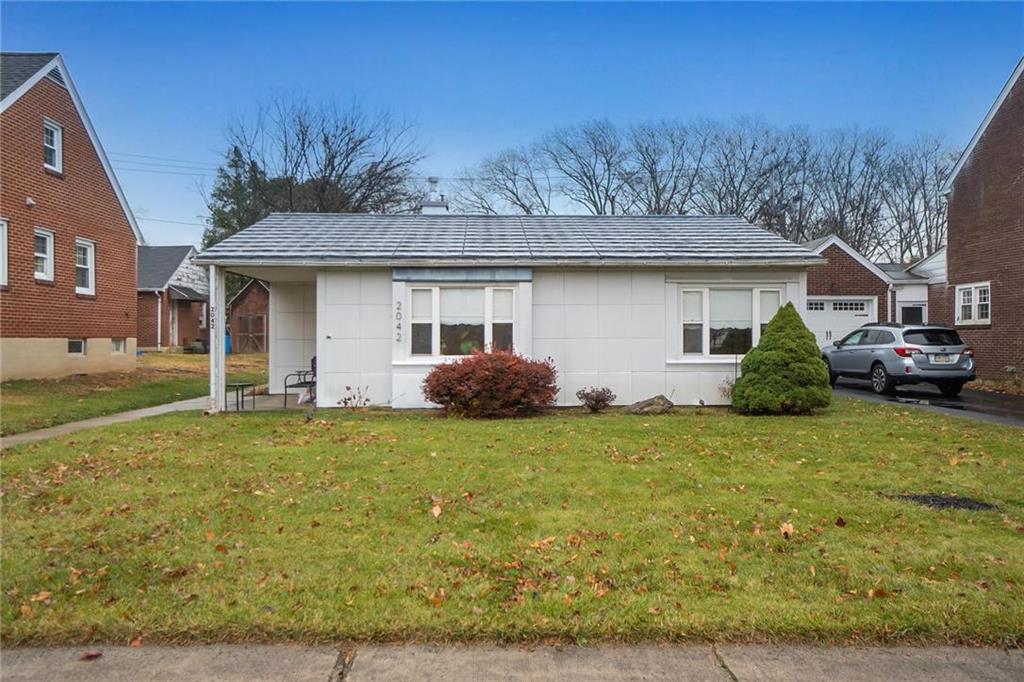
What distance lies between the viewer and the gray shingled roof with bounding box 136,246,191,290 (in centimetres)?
3250

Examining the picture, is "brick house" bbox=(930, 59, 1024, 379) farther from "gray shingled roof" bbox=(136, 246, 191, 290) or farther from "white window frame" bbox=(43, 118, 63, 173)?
"gray shingled roof" bbox=(136, 246, 191, 290)

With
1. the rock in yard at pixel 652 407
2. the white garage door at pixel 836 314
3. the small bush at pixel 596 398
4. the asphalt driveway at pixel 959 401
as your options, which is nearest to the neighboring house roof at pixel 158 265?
the small bush at pixel 596 398

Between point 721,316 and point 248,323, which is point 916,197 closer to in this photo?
point 721,316

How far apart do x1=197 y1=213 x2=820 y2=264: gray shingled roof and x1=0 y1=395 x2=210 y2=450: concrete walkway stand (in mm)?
3136

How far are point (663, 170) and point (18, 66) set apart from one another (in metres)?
32.5

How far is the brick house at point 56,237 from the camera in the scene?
47.3 ft

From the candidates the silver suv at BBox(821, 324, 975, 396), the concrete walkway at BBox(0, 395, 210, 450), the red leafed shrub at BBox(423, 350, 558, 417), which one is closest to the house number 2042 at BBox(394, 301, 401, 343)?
the red leafed shrub at BBox(423, 350, 558, 417)

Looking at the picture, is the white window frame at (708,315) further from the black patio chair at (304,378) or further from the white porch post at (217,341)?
the white porch post at (217,341)

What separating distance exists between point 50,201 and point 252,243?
27.5 ft

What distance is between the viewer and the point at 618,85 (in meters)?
21.4

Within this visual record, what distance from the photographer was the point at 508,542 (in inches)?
169

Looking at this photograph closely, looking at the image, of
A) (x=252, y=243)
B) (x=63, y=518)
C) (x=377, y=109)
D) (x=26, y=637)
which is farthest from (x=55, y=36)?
(x=26, y=637)

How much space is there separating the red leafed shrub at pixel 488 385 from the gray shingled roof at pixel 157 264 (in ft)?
92.6

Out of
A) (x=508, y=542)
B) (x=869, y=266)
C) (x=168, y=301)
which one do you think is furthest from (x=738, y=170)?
(x=508, y=542)
